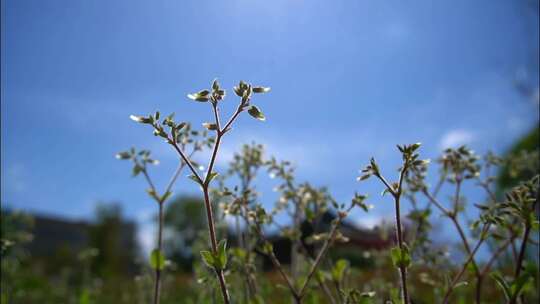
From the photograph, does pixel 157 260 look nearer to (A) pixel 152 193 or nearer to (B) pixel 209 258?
(A) pixel 152 193

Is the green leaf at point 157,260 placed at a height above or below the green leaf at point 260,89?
below

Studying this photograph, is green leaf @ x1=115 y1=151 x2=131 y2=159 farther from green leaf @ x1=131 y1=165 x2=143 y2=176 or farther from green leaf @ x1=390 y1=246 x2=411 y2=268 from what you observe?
green leaf @ x1=390 y1=246 x2=411 y2=268

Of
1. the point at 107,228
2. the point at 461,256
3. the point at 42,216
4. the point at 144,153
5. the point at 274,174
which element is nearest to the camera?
the point at 144,153

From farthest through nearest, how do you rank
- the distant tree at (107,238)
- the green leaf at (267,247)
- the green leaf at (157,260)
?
the distant tree at (107,238)
the green leaf at (157,260)
the green leaf at (267,247)

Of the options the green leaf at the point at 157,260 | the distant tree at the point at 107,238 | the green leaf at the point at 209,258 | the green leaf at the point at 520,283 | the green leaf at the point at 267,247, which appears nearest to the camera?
the green leaf at the point at 209,258

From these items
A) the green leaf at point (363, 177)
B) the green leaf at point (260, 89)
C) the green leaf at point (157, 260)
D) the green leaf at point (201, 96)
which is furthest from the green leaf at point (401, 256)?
the green leaf at point (157, 260)

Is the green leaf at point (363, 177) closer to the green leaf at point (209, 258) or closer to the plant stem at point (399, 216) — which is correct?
the plant stem at point (399, 216)

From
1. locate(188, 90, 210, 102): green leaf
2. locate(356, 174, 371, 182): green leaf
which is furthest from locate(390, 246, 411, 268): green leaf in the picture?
locate(188, 90, 210, 102): green leaf

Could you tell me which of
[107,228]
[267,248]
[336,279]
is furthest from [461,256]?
[107,228]

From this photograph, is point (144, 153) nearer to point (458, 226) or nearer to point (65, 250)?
point (458, 226)
